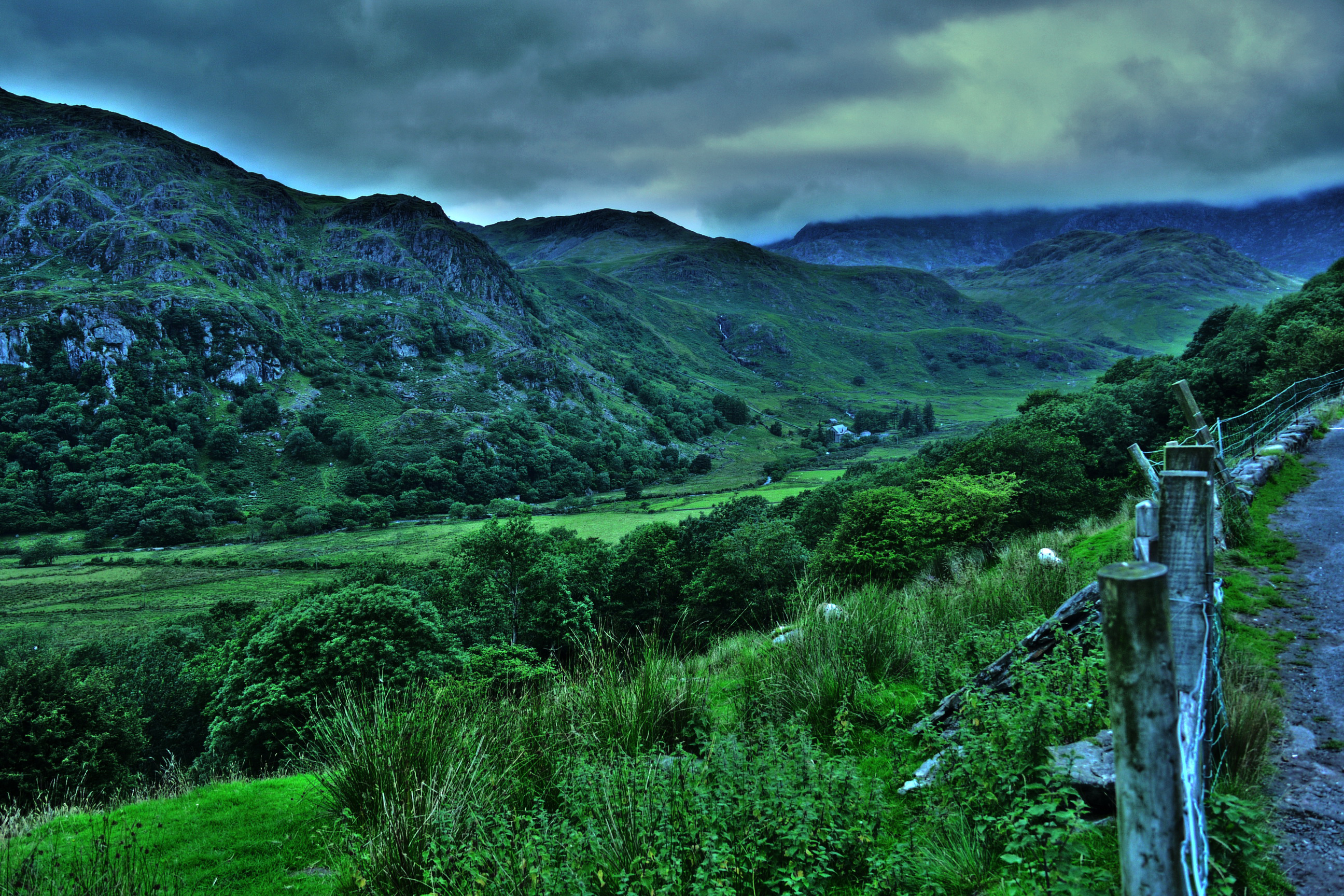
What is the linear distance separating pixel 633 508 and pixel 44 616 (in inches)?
2896

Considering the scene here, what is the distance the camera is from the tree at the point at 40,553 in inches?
3430

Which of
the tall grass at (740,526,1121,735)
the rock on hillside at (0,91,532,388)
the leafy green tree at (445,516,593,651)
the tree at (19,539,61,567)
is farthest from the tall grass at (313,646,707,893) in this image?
the rock on hillside at (0,91,532,388)

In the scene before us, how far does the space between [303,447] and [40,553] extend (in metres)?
48.2

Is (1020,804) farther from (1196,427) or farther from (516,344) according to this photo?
(516,344)

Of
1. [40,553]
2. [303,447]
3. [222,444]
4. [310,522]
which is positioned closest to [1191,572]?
[310,522]

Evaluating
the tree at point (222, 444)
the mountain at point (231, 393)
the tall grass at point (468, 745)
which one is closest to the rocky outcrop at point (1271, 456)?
the tall grass at point (468, 745)

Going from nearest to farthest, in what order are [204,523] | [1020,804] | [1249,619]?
[1020,804] → [1249,619] → [204,523]

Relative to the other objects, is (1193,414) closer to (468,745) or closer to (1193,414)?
(1193,414)

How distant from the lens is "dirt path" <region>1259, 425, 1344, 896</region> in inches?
120

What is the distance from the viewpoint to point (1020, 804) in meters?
3.51

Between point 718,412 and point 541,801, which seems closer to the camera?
point 541,801

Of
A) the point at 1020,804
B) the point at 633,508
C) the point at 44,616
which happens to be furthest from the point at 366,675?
the point at 633,508

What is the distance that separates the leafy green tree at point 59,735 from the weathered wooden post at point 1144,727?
2337 centimetres

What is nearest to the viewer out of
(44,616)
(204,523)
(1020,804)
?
(1020,804)
